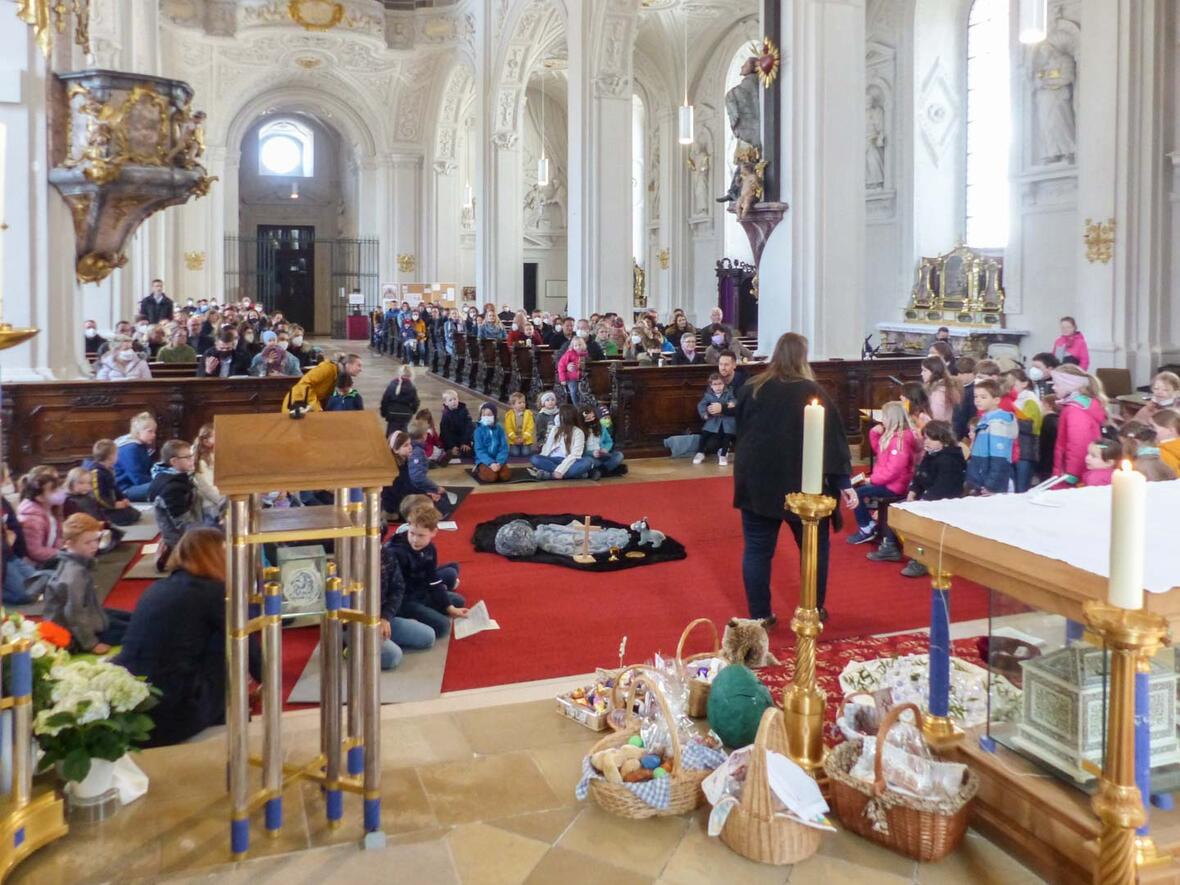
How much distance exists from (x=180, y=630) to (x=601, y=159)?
13641mm

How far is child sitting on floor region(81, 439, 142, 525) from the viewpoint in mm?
7324

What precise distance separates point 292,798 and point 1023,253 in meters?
14.8

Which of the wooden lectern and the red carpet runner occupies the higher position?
the wooden lectern

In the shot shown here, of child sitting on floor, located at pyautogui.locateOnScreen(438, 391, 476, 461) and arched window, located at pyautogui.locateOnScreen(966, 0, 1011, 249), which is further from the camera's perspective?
arched window, located at pyautogui.locateOnScreen(966, 0, 1011, 249)

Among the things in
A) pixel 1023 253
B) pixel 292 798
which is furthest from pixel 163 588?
pixel 1023 253

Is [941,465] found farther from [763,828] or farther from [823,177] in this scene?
[823,177]

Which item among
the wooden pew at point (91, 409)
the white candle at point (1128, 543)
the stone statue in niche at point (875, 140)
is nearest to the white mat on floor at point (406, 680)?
the white candle at point (1128, 543)

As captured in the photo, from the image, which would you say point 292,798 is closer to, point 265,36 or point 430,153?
point 265,36

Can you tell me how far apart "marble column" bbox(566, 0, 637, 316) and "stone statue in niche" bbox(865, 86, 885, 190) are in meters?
4.25

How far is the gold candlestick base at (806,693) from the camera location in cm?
338

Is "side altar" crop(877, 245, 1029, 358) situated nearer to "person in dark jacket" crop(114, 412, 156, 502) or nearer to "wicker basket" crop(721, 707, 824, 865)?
"person in dark jacket" crop(114, 412, 156, 502)

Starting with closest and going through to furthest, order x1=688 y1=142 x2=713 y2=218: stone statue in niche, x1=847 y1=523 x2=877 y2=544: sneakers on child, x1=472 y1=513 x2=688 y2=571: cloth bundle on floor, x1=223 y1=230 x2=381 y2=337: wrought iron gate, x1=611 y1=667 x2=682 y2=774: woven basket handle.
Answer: x1=611 y1=667 x2=682 y2=774: woven basket handle < x1=472 y1=513 x2=688 y2=571: cloth bundle on floor < x1=847 y1=523 x2=877 y2=544: sneakers on child < x1=688 y1=142 x2=713 y2=218: stone statue in niche < x1=223 y1=230 x2=381 y2=337: wrought iron gate

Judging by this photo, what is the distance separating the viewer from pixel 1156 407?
714cm

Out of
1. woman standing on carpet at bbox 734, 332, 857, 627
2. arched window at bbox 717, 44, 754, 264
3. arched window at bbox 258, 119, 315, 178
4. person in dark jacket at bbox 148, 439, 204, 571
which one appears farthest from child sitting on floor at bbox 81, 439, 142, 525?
arched window at bbox 258, 119, 315, 178
